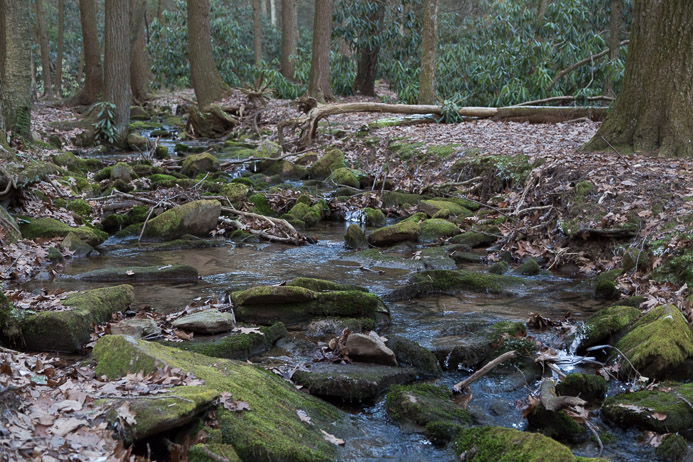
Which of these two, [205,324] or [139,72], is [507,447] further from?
[139,72]

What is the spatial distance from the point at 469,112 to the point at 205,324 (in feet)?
38.8

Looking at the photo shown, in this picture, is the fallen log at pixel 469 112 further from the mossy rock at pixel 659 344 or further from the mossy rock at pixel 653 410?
the mossy rock at pixel 653 410

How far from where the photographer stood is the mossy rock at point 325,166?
554 inches

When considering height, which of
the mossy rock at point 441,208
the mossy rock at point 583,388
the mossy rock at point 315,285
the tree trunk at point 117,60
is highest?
the tree trunk at point 117,60

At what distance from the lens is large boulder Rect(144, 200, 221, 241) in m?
9.78

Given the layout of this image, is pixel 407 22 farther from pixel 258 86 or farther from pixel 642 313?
pixel 642 313

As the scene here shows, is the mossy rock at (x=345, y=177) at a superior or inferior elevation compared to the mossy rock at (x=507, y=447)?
superior

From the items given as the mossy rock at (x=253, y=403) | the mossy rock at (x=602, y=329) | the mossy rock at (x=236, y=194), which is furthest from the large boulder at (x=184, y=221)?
the mossy rock at (x=602, y=329)

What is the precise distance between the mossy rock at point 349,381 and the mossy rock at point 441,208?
596cm

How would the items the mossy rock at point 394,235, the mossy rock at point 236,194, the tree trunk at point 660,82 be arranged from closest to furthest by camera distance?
the tree trunk at point 660,82, the mossy rock at point 394,235, the mossy rock at point 236,194

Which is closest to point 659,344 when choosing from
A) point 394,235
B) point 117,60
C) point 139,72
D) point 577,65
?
point 394,235

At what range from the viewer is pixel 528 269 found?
7879mm

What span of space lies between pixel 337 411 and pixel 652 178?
5.92 meters

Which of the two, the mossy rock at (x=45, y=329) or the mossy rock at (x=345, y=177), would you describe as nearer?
the mossy rock at (x=45, y=329)
